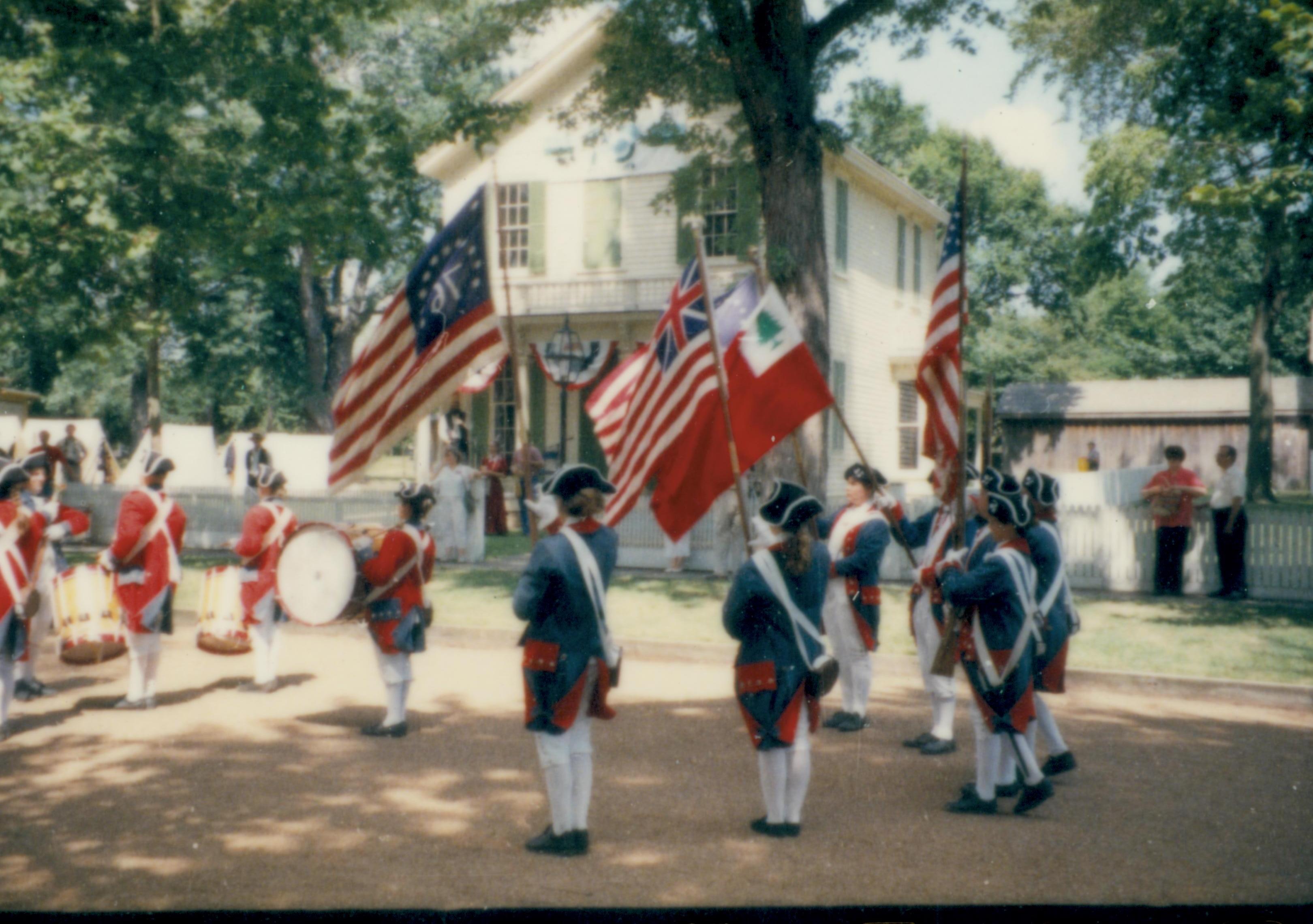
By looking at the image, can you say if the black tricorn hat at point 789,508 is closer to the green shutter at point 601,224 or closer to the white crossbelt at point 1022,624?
the white crossbelt at point 1022,624

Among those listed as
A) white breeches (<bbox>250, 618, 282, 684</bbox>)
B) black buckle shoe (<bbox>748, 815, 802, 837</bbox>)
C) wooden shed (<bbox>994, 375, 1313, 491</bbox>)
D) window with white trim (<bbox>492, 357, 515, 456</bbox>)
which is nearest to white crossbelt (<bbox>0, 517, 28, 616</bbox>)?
white breeches (<bbox>250, 618, 282, 684</bbox>)

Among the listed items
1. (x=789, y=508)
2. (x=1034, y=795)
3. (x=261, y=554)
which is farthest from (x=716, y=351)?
(x=261, y=554)

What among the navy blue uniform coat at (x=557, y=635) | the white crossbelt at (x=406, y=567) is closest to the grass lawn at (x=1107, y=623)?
the white crossbelt at (x=406, y=567)

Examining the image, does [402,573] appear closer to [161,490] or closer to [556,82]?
[161,490]

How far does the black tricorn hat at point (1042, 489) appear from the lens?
7.34 meters

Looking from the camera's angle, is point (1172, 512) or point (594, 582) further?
point (1172, 512)

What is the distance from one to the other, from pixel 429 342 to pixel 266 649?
13.9 ft

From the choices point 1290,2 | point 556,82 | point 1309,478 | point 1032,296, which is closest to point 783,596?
point 1290,2

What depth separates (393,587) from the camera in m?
8.53

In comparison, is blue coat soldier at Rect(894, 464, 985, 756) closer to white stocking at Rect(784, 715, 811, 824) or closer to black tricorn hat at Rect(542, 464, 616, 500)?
white stocking at Rect(784, 715, 811, 824)

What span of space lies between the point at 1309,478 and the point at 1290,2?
3390 cm

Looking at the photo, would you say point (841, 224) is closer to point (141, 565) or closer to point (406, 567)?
point (406, 567)

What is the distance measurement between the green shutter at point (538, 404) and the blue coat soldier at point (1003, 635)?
20.2m

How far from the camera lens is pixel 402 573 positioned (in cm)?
854
